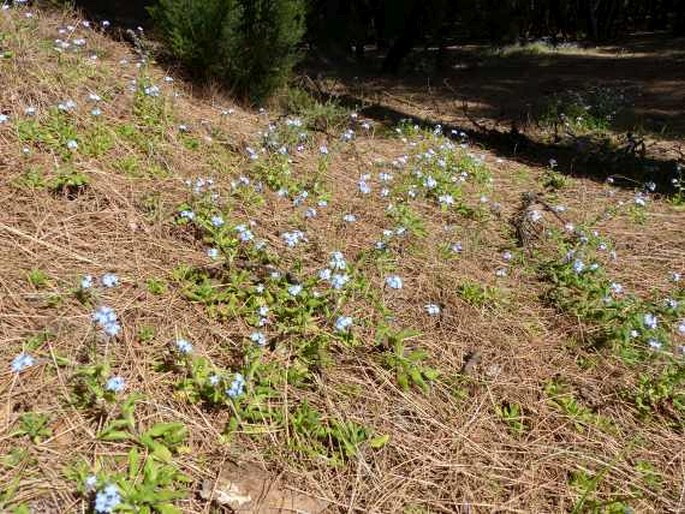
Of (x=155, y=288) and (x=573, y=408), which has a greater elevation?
(x=155, y=288)

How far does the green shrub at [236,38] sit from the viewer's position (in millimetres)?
5500

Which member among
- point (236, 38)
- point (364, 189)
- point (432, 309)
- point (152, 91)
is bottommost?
point (432, 309)

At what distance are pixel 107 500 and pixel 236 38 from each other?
5.07 m

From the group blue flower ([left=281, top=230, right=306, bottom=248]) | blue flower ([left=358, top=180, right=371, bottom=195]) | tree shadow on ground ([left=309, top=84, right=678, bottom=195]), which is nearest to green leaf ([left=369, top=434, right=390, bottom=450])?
blue flower ([left=281, top=230, right=306, bottom=248])

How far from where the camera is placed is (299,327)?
2586 millimetres

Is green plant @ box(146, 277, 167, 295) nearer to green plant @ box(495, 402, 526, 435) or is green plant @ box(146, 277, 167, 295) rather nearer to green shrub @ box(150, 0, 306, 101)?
green plant @ box(495, 402, 526, 435)

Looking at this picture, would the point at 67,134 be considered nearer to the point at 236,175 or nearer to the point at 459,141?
the point at 236,175

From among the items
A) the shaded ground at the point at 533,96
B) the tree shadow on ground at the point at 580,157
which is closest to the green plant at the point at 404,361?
the tree shadow on ground at the point at 580,157

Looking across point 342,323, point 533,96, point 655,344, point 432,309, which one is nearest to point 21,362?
point 342,323

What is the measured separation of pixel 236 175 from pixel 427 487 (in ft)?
8.73

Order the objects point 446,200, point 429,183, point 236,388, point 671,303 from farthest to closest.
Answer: point 429,183, point 446,200, point 671,303, point 236,388

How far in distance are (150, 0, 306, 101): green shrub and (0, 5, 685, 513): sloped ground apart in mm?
1349

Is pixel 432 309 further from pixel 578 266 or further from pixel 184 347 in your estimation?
pixel 184 347

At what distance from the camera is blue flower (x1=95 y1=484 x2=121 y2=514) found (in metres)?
1.67
